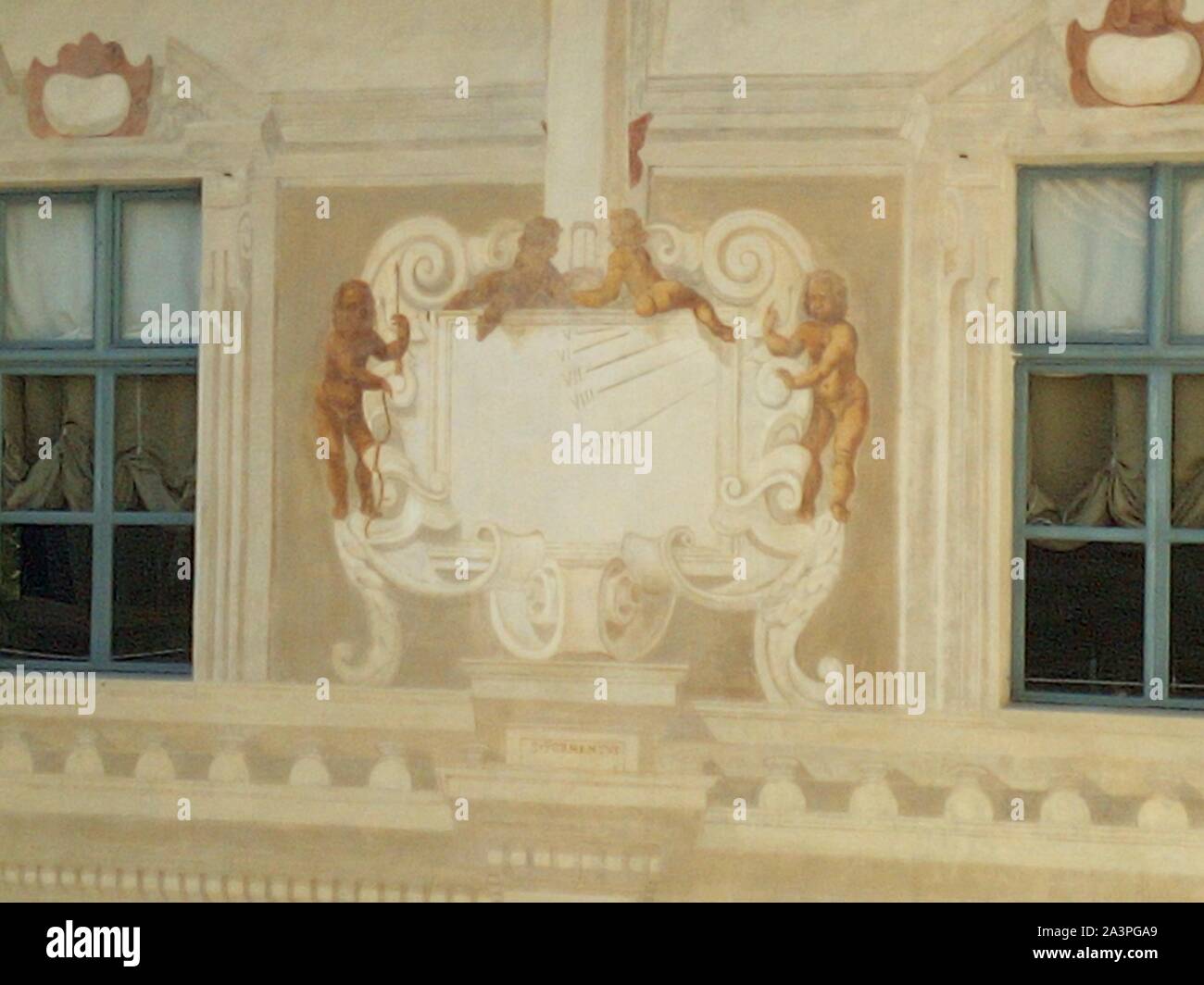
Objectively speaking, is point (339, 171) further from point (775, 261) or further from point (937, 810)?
point (937, 810)

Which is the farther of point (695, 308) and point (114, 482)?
point (114, 482)

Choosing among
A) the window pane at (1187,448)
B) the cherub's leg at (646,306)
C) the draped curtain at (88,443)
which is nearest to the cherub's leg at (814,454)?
the cherub's leg at (646,306)

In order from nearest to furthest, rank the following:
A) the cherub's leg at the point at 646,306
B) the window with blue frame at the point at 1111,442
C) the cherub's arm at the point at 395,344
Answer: the window with blue frame at the point at 1111,442
the cherub's leg at the point at 646,306
the cherub's arm at the point at 395,344

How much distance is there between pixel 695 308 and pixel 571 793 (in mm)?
1785

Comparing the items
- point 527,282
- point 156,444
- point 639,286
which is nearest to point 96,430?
point 156,444

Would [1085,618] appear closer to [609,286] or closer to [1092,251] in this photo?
[1092,251]

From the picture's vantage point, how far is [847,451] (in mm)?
6445

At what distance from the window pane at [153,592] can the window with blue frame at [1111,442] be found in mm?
3095

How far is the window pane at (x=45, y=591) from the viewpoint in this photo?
713cm

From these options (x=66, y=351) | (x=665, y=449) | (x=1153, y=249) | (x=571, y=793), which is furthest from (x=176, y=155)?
(x=1153, y=249)

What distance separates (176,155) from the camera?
22.8 feet

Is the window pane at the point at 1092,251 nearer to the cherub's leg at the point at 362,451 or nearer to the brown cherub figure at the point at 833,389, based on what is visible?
the brown cherub figure at the point at 833,389

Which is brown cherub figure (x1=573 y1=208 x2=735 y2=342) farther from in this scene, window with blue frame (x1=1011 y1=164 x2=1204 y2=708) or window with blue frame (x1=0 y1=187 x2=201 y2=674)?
window with blue frame (x1=0 y1=187 x2=201 y2=674)

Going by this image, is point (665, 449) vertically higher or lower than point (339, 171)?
lower
